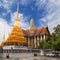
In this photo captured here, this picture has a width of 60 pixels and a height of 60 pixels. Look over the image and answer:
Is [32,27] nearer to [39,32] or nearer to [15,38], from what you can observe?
[39,32]

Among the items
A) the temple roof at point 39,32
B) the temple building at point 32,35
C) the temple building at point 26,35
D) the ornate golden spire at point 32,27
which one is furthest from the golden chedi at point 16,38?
the ornate golden spire at point 32,27

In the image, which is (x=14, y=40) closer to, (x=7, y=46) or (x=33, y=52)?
(x=7, y=46)

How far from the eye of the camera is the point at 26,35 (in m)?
80.6

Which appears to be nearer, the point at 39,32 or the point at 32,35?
the point at 39,32

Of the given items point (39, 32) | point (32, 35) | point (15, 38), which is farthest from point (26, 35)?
point (15, 38)

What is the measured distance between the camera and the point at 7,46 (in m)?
54.1

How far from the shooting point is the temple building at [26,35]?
56.1 meters

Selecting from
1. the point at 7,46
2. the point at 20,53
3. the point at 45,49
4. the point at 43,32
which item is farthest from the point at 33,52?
the point at 43,32

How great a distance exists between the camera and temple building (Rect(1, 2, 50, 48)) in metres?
56.1

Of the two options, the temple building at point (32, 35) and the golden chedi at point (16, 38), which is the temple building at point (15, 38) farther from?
the temple building at point (32, 35)

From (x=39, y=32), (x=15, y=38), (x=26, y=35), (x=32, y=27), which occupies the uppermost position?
(x=32, y=27)

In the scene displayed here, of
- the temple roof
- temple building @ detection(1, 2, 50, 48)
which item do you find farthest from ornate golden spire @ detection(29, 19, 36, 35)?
the temple roof

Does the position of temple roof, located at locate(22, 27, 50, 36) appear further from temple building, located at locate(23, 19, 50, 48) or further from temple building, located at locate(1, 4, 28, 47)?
temple building, located at locate(1, 4, 28, 47)

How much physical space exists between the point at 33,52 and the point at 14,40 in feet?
39.5
